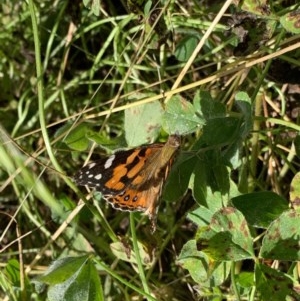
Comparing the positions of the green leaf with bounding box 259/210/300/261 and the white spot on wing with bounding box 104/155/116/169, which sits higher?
the white spot on wing with bounding box 104/155/116/169

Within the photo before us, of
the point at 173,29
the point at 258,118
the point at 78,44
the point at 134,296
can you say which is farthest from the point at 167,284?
the point at 78,44

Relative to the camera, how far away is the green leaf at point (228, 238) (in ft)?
3.45

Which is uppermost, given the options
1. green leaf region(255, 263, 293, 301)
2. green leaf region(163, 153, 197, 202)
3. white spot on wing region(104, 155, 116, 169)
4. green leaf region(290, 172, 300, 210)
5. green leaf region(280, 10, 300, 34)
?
green leaf region(280, 10, 300, 34)

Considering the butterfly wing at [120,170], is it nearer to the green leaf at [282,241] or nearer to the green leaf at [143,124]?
the green leaf at [143,124]

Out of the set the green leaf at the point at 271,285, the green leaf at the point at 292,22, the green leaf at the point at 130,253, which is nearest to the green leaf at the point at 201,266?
the green leaf at the point at 271,285

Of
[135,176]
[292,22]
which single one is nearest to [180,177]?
[135,176]

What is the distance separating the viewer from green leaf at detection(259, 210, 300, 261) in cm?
103

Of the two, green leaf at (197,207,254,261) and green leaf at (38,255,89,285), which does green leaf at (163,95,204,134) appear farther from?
green leaf at (38,255,89,285)

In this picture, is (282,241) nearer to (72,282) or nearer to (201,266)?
(201,266)

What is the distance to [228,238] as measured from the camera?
3.49 feet

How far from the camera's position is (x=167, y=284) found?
1.44 meters

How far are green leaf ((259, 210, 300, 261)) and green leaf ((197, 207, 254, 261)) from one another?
0.03 m

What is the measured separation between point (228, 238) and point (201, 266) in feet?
0.46

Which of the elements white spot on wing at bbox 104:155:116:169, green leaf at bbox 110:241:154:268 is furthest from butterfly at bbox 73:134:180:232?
green leaf at bbox 110:241:154:268
